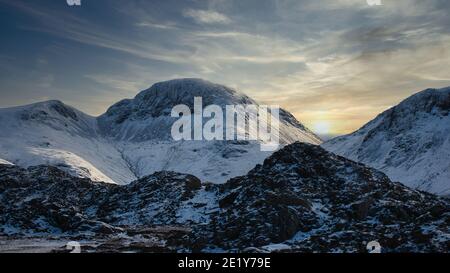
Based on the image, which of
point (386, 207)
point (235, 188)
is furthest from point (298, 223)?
point (235, 188)

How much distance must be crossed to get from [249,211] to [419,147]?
12236 cm

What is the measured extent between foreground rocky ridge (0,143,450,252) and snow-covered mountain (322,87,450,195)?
69337 millimetres

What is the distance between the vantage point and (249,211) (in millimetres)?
71812

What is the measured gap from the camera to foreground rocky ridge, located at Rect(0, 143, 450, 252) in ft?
205

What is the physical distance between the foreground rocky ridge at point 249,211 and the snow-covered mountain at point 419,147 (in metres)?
69.3

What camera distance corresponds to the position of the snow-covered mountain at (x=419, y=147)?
155625 millimetres

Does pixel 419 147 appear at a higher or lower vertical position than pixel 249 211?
higher

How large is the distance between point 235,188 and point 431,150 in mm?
99852

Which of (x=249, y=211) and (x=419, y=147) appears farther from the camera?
(x=419, y=147)

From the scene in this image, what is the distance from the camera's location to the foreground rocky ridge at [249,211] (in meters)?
62.5

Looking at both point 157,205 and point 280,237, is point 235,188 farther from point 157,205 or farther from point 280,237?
point 280,237

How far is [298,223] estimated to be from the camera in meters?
70.0

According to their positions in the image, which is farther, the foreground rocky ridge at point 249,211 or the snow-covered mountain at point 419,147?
the snow-covered mountain at point 419,147

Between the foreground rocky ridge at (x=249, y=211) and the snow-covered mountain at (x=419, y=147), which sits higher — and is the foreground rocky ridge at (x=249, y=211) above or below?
below
